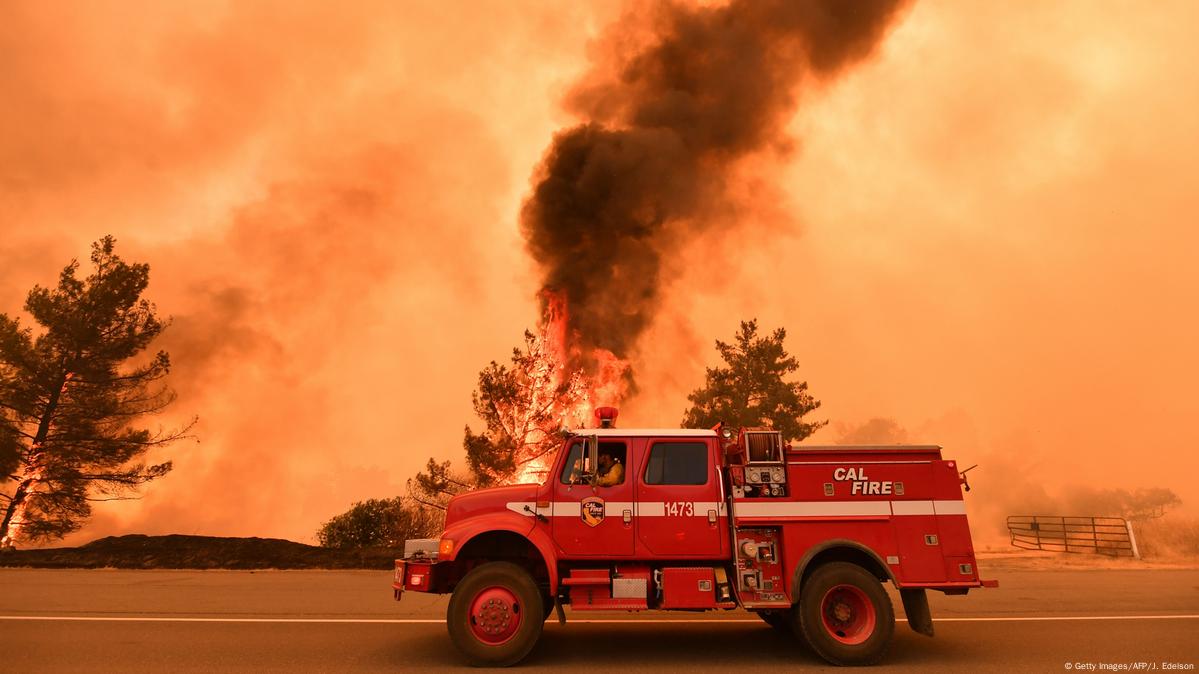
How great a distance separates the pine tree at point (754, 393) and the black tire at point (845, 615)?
21576 mm

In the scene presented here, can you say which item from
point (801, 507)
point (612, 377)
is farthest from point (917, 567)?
point (612, 377)

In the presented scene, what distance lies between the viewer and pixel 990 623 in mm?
9859

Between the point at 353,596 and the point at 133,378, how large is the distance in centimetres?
1985

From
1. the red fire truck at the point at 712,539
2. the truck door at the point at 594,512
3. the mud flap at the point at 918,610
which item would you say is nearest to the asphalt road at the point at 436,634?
the mud flap at the point at 918,610

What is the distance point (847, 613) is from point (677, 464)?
2.56 m

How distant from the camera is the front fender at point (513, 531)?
7520 millimetres

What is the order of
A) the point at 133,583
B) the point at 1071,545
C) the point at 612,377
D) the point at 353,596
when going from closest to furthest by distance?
the point at 353,596
the point at 133,583
the point at 1071,545
the point at 612,377

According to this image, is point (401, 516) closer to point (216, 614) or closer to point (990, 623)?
point (216, 614)

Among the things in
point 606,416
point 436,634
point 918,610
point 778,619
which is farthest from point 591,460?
point 918,610

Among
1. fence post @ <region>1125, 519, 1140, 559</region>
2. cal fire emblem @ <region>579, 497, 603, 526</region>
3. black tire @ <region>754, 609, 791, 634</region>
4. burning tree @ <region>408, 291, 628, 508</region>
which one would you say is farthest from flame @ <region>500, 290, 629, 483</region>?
fence post @ <region>1125, 519, 1140, 559</region>

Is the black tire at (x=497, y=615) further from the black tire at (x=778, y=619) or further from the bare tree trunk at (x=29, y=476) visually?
the bare tree trunk at (x=29, y=476)

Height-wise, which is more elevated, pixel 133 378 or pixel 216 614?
pixel 133 378

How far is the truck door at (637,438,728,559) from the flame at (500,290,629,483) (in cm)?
1584

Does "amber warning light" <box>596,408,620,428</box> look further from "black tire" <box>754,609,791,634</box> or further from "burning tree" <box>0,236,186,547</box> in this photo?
"burning tree" <box>0,236,186,547</box>
